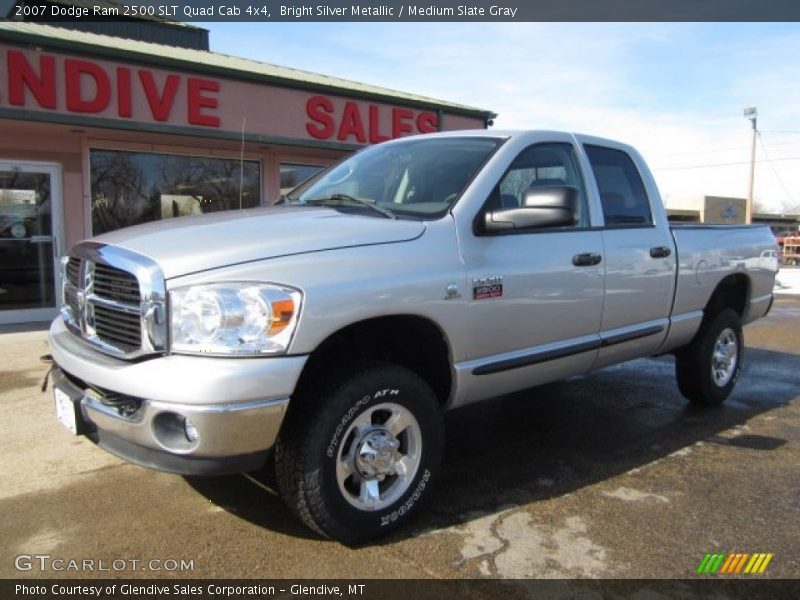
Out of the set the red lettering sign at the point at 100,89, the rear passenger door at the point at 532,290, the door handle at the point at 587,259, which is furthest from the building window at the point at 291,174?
the door handle at the point at 587,259

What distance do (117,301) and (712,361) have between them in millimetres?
4557

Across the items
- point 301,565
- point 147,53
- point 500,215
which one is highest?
point 147,53

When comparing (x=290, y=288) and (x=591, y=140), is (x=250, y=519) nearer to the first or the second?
(x=290, y=288)

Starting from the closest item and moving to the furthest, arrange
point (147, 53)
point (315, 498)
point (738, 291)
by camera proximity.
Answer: point (315, 498), point (738, 291), point (147, 53)

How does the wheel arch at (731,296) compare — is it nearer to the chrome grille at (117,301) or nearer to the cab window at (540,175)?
the cab window at (540,175)

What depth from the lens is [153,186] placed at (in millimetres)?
10547

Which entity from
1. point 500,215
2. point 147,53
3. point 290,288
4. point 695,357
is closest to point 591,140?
point 500,215

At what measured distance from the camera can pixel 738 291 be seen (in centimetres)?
583

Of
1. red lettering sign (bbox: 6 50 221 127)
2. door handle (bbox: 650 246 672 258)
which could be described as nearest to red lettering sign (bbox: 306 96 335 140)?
red lettering sign (bbox: 6 50 221 127)

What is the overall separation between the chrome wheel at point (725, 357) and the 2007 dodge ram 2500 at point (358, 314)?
1292mm

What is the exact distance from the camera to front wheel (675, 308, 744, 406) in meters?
5.34

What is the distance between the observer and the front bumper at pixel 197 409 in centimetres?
256

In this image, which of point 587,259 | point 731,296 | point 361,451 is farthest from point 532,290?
point 731,296

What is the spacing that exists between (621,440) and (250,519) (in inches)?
103
